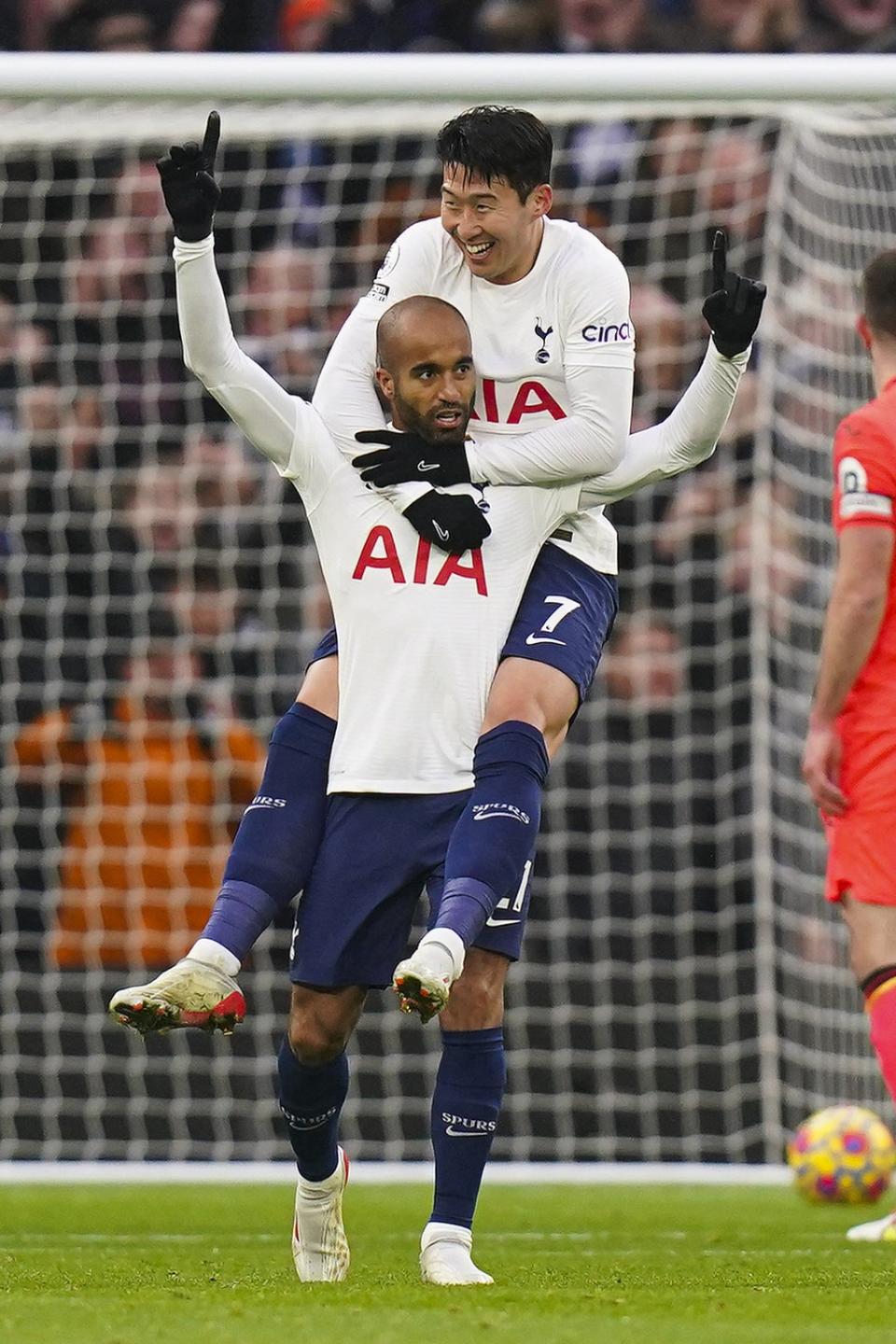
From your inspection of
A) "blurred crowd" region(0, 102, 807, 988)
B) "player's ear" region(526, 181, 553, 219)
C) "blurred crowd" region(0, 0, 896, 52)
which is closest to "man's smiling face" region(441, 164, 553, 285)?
"player's ear" region(526, 181, 553, 219)

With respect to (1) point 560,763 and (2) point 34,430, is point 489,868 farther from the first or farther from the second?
(2) point 34,430

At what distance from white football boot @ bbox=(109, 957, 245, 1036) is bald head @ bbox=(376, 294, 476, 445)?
1.13 metres

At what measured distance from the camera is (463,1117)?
3.97 m

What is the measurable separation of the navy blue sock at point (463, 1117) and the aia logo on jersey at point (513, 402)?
1.20 meters

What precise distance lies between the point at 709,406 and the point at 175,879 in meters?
4.28

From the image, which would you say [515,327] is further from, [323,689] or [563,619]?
[323,689]

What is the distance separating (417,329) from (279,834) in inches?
38.8

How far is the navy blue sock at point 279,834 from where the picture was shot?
3982mm

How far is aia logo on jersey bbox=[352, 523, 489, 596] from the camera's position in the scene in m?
4.14

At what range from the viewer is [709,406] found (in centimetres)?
432

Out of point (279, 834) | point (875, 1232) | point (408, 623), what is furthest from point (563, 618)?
point (875, 1232)

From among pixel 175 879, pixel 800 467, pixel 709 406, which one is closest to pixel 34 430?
pixel 175 879

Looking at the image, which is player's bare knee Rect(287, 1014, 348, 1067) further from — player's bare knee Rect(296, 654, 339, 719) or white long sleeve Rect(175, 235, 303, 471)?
white long sleeve Rect(175, 235, 303, 471)

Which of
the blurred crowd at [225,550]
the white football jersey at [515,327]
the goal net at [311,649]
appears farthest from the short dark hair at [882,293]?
the blurred crowd at [225,550]
